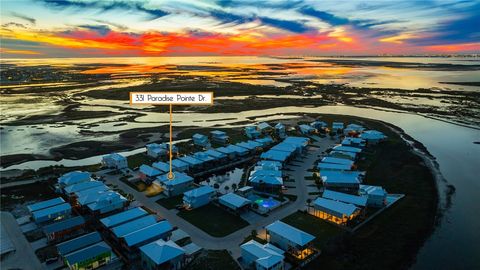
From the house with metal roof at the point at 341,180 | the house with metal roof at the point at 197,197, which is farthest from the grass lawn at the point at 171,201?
the house with metal roof at the point at 341,180

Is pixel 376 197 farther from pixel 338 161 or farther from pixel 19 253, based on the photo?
pixel 19 253

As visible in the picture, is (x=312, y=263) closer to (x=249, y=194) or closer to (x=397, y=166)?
(x=249, y=194)

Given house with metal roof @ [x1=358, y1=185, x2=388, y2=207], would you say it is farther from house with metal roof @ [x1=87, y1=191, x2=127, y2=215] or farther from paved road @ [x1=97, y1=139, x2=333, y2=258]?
house with metal roof @ [x1=87, y1=191, x2=127, y2=215]

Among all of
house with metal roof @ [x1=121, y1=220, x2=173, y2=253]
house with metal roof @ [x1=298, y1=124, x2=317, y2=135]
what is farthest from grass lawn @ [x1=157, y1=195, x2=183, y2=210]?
house with metal roof @ [x1=298, y1=124, x2=317, y2=135]

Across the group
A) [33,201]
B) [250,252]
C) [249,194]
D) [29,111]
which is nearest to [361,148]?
[249,194]

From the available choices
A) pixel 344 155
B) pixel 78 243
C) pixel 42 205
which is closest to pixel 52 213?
pixel 42 205

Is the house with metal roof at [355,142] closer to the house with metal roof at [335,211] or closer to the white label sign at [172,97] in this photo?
the house with metal roof at [335,211]
